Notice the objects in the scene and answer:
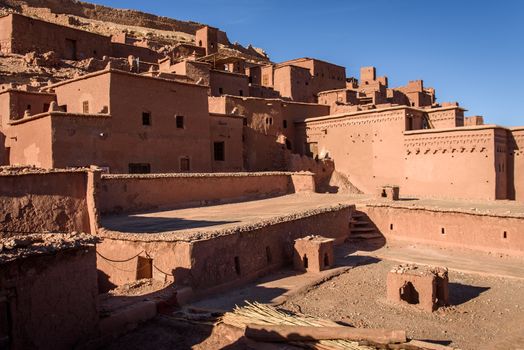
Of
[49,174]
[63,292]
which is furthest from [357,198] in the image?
[63,292]

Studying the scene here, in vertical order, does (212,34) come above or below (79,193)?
above

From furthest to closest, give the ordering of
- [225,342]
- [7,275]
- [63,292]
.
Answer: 1. [225,342]
2. [63,292]
3. [7,275]

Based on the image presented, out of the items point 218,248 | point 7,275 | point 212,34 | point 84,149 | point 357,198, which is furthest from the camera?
point 212,34

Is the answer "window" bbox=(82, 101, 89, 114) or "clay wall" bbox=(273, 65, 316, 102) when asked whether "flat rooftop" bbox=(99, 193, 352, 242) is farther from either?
"clay wall" bbox=(273, 65, 316, 102)

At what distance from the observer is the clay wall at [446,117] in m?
23.8

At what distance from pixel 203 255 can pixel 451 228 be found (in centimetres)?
946

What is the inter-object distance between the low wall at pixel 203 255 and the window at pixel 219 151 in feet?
32.5

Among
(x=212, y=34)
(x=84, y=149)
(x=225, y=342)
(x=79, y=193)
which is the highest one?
(x=212, y=34)

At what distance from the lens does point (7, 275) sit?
21.7 feet

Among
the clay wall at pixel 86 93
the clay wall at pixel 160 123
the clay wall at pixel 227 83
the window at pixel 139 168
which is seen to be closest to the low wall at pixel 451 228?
the clay wall at pixel 160 123

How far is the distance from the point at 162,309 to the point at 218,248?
6.78 feet

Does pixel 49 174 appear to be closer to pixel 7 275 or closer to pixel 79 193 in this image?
pixel 79 193

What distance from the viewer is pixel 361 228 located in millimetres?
17484

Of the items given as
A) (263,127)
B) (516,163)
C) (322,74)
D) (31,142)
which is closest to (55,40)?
(263,127)
